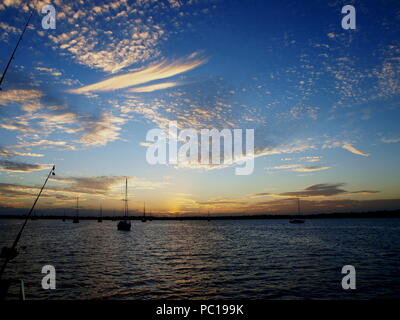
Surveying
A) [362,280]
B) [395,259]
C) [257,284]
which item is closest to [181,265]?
[257,284]

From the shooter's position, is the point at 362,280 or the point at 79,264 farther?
the point at 79,264

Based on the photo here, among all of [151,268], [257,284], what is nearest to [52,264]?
[151,268]

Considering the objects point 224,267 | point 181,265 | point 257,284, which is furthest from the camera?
point 181,265

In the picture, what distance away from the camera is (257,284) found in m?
22.0

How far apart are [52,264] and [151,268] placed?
44.3 feet
